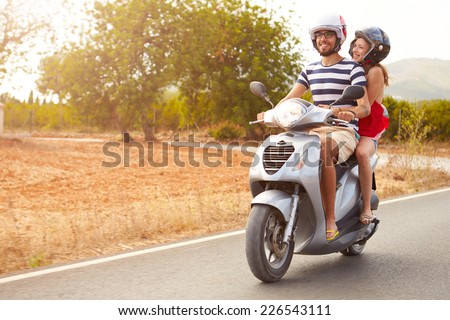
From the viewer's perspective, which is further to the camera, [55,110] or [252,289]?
[55,110]

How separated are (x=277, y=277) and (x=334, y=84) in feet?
5.73

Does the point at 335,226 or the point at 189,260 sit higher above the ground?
the point at 335,226

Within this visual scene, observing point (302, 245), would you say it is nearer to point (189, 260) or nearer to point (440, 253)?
point (189, 260)

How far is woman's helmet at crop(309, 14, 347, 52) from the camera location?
532cm

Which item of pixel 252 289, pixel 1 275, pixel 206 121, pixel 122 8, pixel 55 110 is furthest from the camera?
pixel 55 110

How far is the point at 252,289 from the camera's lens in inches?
197

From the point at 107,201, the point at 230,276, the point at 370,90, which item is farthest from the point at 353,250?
the point at 107,201

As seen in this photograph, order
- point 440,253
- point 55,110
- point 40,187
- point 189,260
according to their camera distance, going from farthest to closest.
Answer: point 55,110 < point 40,187 < point 440,253 < point 189,260

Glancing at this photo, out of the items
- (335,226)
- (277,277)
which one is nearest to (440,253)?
(335,226)

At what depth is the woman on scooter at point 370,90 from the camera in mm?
5613

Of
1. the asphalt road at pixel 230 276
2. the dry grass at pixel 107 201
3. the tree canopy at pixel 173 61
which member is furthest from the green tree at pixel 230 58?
the asphalt road at pixel 230 276

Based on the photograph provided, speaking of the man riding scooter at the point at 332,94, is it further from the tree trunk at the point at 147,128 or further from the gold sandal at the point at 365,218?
the tree trunk at the point at 147,128

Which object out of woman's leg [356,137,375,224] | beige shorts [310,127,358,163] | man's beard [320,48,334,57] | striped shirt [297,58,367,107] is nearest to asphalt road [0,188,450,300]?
woman's leg [356,137,375,224]

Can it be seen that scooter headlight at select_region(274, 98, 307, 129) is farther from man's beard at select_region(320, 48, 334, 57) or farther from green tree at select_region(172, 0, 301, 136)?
green tree at select_region(172, 0, 301, 136)
